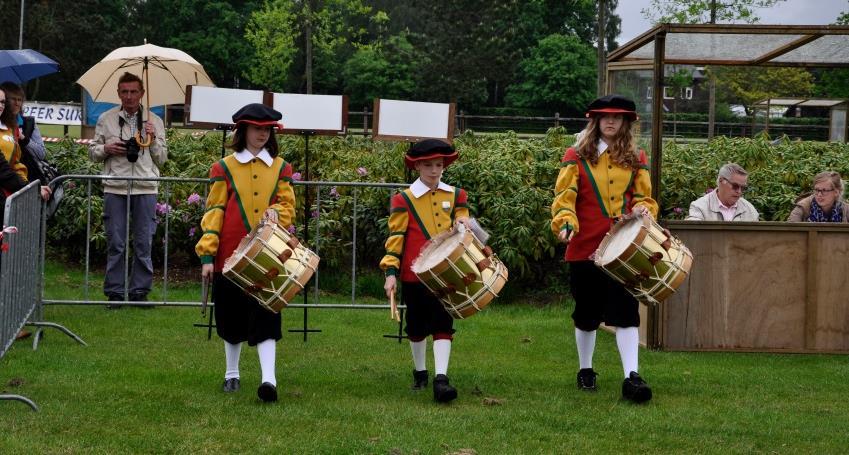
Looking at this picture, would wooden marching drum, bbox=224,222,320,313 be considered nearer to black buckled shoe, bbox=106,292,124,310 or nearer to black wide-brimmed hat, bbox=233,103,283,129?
black wide-brimmed hat, bbox=233,103,283,129

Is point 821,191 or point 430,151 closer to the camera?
point 430,151

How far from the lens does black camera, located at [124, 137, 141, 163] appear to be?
1052 centimetres

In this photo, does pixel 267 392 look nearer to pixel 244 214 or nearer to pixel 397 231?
pixel 244 214

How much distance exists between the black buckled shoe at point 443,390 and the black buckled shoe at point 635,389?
1048 millimetres

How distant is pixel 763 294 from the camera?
31.1 ft

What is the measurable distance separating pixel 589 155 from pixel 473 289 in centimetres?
125

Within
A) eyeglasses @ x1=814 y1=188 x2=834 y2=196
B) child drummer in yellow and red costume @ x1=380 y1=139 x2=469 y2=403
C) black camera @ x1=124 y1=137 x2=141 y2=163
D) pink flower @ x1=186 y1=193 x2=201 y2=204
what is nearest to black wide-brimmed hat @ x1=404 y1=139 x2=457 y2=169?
child drummer in yellow and red costume @ x1=380 y1=139 x2=469 y2=403

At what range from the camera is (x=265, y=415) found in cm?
685

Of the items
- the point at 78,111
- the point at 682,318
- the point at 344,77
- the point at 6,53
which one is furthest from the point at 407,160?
the point at 344,77

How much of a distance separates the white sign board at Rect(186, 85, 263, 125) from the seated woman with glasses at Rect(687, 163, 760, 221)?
3.66 metres

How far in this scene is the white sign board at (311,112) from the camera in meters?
9.70

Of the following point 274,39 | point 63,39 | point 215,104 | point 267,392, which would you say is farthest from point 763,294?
point 63,39

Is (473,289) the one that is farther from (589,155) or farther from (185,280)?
(185,280)

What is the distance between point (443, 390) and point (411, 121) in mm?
3248
